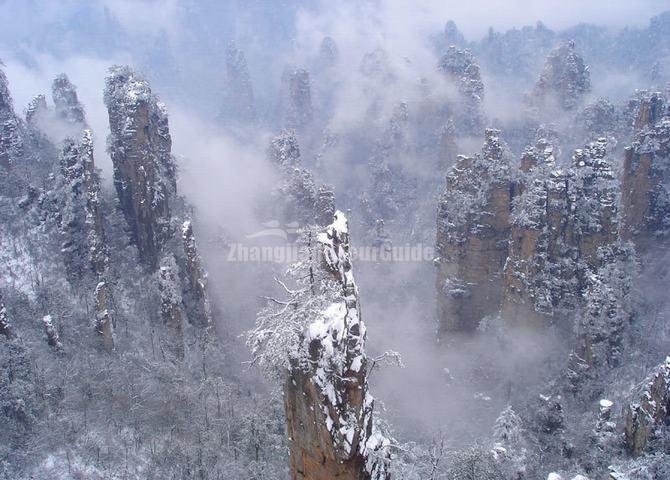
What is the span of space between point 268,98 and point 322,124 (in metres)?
41.6

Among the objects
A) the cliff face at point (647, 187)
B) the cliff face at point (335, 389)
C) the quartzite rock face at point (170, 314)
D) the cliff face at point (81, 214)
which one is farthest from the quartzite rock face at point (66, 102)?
the cliff face at point (335, 389)

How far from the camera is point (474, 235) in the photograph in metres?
53.4

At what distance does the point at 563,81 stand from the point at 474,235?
170 ft

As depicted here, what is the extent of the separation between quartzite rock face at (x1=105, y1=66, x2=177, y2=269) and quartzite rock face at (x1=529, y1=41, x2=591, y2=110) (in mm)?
66685

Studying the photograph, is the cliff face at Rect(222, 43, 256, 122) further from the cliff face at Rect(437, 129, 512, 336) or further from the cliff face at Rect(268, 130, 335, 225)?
the cliff face at Rect(437, 129, 512, 336)

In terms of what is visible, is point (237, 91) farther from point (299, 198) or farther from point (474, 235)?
point (474, 235)

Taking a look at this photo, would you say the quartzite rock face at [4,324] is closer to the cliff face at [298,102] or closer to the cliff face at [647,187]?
Result: the cliff face at [647,187]

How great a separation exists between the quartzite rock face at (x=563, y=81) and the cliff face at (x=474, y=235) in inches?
1877

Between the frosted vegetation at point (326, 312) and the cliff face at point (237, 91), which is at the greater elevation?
the cliff face at point (237, 91)

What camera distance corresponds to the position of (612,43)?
150m

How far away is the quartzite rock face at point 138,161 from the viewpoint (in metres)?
56.2

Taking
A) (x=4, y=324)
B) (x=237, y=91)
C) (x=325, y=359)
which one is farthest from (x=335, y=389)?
(x=237, y=91)

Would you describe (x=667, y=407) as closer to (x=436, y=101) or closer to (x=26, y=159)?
(x=26, y=159)

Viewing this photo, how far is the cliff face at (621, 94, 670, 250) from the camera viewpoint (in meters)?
51.8
